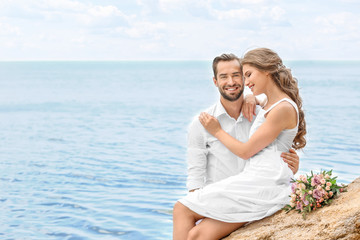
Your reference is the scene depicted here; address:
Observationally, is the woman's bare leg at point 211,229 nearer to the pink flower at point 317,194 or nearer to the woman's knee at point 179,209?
the woman's knee at point 179,209

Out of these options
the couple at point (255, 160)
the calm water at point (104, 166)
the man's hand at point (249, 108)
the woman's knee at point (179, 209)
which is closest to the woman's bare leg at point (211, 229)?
the couple at point (255, 160)

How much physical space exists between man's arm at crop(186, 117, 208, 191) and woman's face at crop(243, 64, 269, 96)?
0.54 metres

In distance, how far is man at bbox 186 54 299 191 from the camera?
3.88m

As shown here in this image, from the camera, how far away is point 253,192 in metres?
3.50

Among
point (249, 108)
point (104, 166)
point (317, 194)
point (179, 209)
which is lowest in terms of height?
point (104, 166)

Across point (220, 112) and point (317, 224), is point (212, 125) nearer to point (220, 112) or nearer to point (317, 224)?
point (220, 112)

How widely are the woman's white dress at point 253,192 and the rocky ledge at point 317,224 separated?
98 millimetres

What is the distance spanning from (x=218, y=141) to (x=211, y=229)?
0.70 m

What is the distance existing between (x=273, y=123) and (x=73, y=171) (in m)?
10.4

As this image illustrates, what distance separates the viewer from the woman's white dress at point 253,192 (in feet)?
11.5

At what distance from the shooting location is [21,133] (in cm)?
2116

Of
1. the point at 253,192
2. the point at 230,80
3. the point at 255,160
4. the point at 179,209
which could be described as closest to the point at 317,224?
the point at 253,192

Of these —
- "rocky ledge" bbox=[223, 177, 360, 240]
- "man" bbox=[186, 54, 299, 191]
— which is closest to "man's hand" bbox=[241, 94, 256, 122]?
"man" bbox=[186, 54, 299, 191]

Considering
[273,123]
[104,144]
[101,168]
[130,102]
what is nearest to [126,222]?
[101,168]
